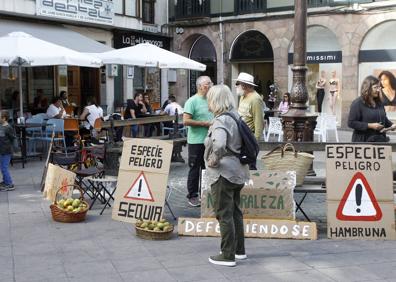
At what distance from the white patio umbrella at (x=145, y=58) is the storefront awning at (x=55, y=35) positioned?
1.65 metres

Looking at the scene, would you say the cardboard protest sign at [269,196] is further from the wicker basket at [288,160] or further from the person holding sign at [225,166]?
the person holding sign at [225,166]

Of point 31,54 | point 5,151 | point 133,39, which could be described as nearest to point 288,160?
point 5,151

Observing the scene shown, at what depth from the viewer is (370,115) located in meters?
6.94

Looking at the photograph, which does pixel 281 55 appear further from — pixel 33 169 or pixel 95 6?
pixel 33 169

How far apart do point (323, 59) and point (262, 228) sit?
54.4 ft

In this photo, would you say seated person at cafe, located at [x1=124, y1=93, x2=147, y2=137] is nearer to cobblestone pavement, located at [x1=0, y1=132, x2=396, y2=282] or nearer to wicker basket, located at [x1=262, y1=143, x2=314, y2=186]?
cobblestone pavement, located at [x1=0, y1=132, x2=396, y2=282]

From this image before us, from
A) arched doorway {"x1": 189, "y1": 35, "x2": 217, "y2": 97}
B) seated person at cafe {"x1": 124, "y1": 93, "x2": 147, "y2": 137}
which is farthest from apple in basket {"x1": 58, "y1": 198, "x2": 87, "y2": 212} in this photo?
arched doorway {"x1": 189, "y1": 35, "x2": 217, "y2": 97}

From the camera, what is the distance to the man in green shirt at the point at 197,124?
7602 mm

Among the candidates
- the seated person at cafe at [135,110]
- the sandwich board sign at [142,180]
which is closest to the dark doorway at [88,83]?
the seated person at cafe at [135,110]

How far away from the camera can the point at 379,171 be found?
6320 millimetres

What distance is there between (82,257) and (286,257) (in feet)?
6.45

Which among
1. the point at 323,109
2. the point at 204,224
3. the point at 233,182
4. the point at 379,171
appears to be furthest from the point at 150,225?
the point at 323,109

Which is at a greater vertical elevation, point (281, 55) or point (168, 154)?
point (281, 55)

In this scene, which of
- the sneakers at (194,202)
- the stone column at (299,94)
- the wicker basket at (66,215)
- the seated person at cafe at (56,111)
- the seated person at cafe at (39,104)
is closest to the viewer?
the wicker basket at (66,215)
